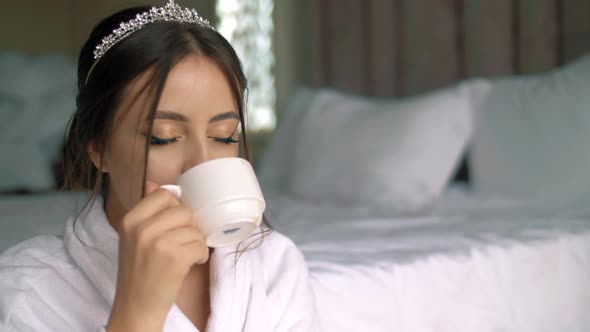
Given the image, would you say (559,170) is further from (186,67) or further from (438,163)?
(186,67)

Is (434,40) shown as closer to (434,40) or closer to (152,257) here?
(434,40)

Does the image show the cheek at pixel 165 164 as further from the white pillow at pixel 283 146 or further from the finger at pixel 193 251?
the white pillow at pixel 283 146

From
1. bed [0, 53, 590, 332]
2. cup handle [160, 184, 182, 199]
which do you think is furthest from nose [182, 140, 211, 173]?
bed [0, 53, 590, 332]

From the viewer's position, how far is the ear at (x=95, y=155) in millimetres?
943

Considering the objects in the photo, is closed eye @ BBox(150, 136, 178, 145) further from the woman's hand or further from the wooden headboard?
the wooden headboard

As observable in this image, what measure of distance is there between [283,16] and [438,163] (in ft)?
5.67

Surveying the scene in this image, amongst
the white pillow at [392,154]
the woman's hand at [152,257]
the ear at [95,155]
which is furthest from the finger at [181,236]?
the white pillow at [392,154]

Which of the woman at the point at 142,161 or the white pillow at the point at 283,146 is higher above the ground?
the woman at the point at 142,161

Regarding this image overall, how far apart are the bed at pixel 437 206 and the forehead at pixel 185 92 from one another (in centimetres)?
22

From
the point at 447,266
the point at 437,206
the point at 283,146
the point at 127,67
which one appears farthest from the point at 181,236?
the point at 283,146

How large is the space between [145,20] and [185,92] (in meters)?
0.15

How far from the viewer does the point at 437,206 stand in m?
2.10

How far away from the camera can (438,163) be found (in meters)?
2.19

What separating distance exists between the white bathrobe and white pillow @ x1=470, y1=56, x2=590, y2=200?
1.18m
